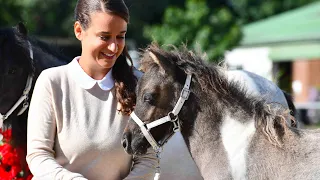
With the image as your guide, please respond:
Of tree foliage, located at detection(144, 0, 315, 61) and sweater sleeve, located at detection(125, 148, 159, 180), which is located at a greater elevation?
sweater sleeve, located at detection(125, 148, 159, 180)

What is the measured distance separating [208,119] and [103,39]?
2.72 ft

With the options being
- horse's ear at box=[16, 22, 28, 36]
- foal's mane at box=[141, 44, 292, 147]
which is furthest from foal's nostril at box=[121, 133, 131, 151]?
horse's ear at box=[16, 22, 28, 36]

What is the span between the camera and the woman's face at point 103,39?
3.62 meters

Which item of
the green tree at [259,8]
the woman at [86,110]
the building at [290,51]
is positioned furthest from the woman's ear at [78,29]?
the green tree at [259,8]

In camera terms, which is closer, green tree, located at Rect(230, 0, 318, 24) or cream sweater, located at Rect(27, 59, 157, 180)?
cream sweater, located at Rect(27, 59, 157, 180)

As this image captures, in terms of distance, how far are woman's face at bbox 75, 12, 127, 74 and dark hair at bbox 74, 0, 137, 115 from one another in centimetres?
3

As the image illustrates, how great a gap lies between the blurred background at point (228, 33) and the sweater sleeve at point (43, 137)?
1328cm

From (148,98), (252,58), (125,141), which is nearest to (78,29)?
(148,98)

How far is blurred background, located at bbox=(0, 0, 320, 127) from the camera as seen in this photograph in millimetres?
18703

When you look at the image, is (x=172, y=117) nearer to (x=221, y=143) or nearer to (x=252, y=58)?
(x=221, y=143)

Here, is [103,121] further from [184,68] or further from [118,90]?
[184,68]

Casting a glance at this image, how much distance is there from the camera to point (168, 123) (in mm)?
3955

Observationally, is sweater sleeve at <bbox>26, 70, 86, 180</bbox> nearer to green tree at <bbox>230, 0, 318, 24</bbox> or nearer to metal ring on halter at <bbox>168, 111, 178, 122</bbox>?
metal ring on halter at <bbox>168, 111, 178, 122</bbox>

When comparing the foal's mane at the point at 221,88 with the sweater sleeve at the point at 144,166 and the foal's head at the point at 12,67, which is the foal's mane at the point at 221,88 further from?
the foal's head at the point at 12,67
